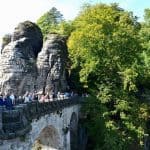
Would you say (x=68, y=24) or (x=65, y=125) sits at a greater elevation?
(x=68, y=24)

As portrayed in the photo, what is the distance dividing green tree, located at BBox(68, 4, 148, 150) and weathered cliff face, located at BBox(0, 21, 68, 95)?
199 cm

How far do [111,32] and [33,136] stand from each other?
25.5 m

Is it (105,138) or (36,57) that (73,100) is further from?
(36,57)

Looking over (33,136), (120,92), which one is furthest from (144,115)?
(33,136)

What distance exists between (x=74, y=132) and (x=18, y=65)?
7682mm

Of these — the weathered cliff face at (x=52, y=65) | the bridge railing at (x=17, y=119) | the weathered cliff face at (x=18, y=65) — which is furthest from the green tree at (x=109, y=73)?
the bridge railing at (x=17, y=119)

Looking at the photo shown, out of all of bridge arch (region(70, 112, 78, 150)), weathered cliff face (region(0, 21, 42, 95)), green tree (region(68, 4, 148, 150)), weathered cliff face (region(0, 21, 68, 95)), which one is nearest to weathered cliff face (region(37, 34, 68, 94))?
weathered cliff face (region(0, 21, 68, 95))

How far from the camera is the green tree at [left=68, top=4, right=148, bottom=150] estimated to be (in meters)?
52.8

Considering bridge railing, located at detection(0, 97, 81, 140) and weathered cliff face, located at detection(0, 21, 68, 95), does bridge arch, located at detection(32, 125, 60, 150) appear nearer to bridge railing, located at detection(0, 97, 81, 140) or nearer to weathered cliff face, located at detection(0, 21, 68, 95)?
weathered cliff face, located at detection(0, 21, 68, 95)

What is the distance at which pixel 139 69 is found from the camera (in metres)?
57.6

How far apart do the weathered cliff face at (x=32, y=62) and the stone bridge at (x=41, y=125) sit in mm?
4447

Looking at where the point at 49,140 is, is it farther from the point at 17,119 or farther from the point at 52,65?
the point at 17,119

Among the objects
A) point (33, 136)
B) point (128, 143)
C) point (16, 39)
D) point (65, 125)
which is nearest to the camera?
point (33, 136)

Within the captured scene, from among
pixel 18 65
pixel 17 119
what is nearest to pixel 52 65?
pixel 18 65
